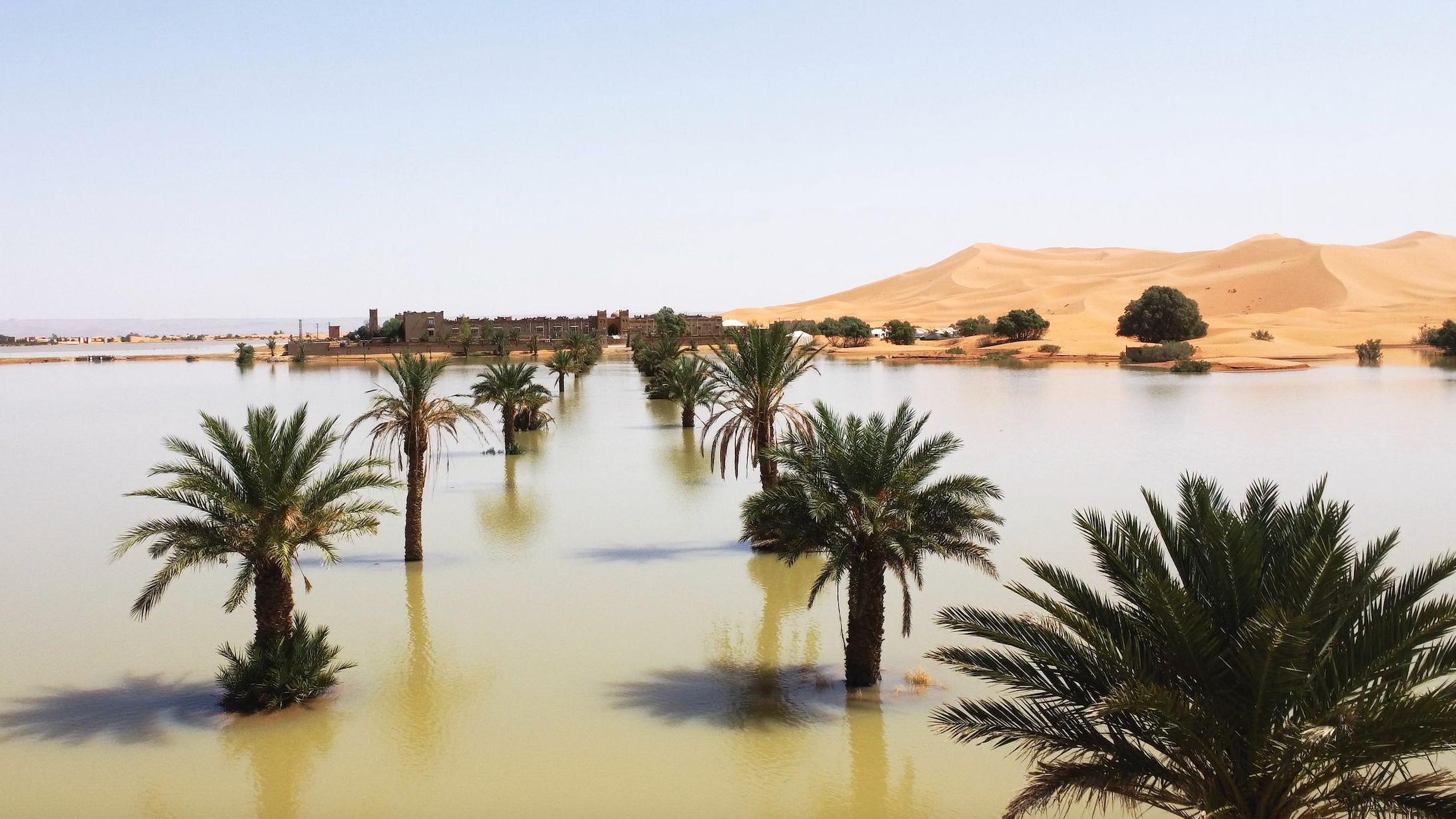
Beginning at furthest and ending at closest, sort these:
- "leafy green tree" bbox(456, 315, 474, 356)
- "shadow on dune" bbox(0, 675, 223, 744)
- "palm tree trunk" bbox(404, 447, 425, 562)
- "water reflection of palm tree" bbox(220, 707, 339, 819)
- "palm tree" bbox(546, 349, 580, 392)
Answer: "leafy green tree" bbox(456, 315, 474, 356) < "palm tree" bbox(546, 349, 580, 392) < "palm tree trunk" bbox(404, 447, 425, 562) < "shadow on dune" bbox(0, 675, 223, 744) < "water reflection of palm tree" bbox(220, 707, 339, 819)

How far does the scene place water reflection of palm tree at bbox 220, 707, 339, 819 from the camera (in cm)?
882

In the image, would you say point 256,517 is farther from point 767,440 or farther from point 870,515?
point 767,440

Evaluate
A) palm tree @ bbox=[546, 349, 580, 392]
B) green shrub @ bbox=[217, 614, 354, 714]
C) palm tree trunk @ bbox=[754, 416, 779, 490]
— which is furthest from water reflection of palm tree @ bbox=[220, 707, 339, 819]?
palm tree @ bbox=[546, 349, 580, 392]

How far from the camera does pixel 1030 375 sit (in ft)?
190

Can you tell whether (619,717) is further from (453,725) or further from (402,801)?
(402,801)

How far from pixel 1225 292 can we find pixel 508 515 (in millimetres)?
103738

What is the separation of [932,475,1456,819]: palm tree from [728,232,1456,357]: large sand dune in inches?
2542

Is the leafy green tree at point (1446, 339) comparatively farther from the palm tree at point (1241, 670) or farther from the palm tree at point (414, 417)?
the palm tree at point (1241, 670)

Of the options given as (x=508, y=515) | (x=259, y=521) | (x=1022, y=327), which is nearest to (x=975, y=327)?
(x=1022, y=327)


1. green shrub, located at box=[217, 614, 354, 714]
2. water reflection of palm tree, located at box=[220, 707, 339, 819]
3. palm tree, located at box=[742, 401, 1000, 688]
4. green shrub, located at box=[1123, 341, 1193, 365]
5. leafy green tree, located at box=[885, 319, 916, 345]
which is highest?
leafy green tree, located at box=[885, 319, 916, 345]

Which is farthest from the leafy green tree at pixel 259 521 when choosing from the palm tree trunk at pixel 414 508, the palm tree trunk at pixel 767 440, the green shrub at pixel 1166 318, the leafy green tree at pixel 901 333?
the leafy green tree at pixel 901 333

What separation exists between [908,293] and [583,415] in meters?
140

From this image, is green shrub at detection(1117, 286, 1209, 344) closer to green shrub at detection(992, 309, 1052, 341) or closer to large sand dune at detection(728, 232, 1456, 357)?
large sand dune at detection(728, 232, 1456, 357)

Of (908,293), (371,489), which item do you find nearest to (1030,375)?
(371,489)
